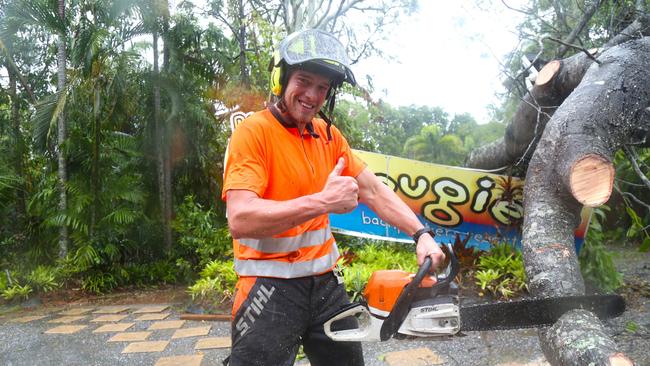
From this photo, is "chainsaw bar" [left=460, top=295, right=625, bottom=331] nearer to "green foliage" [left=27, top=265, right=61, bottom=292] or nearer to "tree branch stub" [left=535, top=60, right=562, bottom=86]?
"tree branch stub" [left=535, top=60, right=562, bottom=86]

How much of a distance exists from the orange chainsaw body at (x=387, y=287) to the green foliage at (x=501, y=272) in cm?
300

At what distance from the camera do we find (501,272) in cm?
480

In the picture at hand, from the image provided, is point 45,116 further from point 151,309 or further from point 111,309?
point 151,309

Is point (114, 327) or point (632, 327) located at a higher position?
point (632, 327)

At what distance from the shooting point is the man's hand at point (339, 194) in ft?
4.67

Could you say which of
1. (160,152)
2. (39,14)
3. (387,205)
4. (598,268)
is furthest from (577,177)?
(39,14)

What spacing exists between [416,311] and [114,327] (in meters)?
4.36

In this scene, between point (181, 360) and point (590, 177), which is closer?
point (590, 177)

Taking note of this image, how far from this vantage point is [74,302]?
6828 mm

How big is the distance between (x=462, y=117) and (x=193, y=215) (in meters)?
27.5

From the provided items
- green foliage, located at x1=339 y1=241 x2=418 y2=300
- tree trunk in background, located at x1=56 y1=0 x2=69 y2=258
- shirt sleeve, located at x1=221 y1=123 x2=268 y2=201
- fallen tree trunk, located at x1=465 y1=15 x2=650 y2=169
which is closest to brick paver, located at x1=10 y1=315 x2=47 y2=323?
tree trunk in background, located at x1=56 y1=0 x2=69 y2=258

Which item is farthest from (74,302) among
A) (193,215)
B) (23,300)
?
(193,215)

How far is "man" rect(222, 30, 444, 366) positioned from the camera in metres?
1.51

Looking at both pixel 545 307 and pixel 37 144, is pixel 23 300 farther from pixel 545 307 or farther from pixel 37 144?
pixel 545 307
